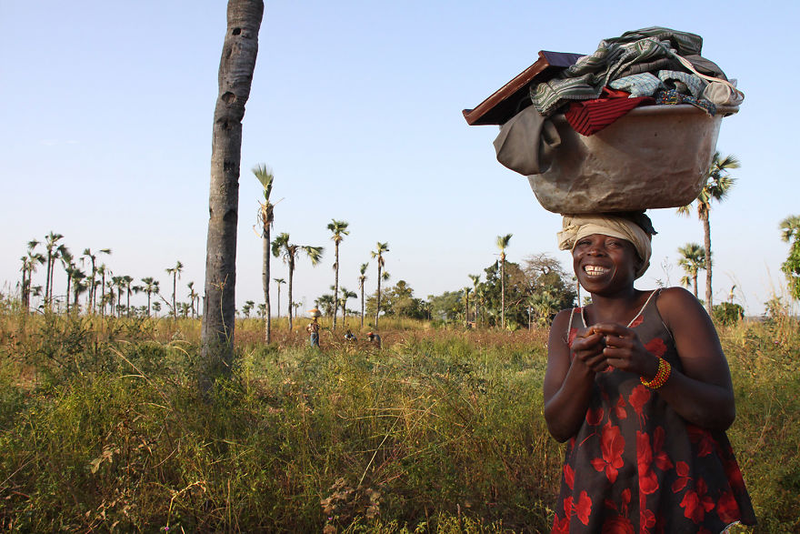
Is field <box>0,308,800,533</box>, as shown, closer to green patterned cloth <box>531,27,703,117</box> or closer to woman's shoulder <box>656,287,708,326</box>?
woman's shoulder <box>656,287,708,326</box>

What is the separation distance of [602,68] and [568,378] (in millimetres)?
958

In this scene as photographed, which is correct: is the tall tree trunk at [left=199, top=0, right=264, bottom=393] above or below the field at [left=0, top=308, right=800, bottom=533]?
above

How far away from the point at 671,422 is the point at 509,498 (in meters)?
2.35

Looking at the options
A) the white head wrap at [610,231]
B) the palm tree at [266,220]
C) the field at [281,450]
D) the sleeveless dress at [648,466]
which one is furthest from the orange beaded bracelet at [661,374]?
the palm tree at [266,220]

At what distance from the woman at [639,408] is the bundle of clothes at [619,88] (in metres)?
0.35

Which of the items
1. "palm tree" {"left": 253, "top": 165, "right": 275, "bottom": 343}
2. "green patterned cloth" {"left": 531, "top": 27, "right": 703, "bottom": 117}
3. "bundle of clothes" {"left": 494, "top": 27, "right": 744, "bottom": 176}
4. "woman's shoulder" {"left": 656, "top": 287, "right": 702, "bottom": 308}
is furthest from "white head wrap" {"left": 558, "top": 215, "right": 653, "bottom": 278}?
"palm tree" {"left": 253, "top": 165, "right": 275, "bottom": 343}

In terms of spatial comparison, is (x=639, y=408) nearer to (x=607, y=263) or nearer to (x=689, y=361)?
(x=689, y=361)

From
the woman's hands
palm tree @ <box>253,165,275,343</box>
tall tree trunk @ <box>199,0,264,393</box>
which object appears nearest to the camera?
the woman's hands

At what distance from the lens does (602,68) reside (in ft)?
5.82

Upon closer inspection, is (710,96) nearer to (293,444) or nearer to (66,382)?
(293,444)

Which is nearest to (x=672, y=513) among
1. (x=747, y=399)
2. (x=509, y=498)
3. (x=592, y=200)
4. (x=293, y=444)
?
(x=592, y=200)

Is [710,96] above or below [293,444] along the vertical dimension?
above

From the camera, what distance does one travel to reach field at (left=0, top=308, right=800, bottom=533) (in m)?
3.20

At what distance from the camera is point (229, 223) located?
17.7 feet
